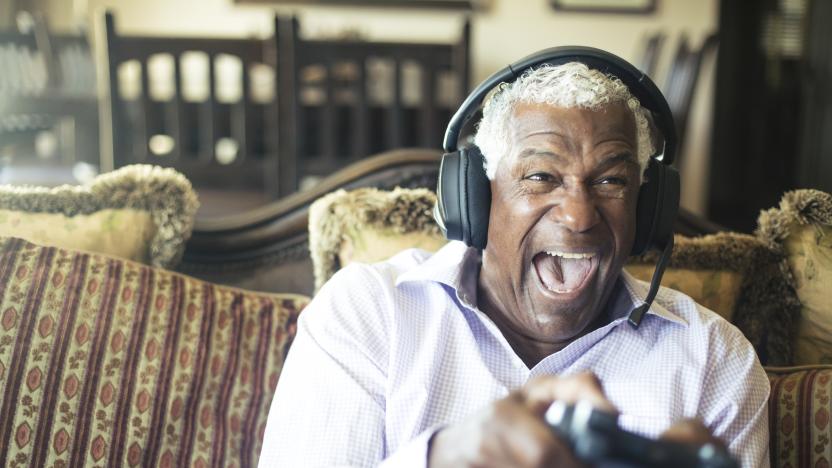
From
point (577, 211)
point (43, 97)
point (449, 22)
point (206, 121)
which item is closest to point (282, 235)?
point (577, 211)

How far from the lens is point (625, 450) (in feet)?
1.64

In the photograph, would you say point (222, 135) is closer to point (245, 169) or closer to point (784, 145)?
point (245, 169)

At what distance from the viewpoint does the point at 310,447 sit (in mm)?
952

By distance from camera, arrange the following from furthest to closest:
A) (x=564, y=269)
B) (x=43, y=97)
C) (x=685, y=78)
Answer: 1. (x=685, y=78)
2. (x=43, y=97)
3. (x=564, y=269)

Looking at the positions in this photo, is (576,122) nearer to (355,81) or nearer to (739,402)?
(739,402)

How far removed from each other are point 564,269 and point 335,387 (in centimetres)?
34

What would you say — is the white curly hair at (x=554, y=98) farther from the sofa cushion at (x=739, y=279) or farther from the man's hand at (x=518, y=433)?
the man's hand at (x=518, y=433)

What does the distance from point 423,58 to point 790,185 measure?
9.38 ft

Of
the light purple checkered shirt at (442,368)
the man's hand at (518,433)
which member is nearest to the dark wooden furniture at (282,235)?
the light purple checkered shirt at (442,368)

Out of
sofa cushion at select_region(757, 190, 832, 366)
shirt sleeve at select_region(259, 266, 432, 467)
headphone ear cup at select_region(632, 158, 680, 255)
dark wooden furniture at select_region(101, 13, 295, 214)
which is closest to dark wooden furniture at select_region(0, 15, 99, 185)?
dark wooden furniture at select_region(101, 13, 295, 214)

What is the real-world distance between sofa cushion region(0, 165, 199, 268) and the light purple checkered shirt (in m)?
0.37

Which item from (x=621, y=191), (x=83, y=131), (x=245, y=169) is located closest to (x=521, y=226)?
(x=621, y=191)

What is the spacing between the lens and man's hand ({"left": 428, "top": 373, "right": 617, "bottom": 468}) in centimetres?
57

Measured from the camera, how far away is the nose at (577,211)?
1.04m
